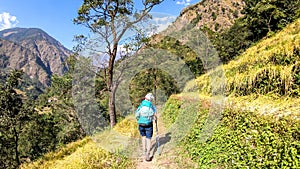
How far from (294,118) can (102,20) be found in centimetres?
1010

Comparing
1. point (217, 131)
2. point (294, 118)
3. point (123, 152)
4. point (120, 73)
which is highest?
point (120, 73)

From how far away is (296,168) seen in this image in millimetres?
3246

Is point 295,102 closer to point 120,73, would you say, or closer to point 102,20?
point 120,73

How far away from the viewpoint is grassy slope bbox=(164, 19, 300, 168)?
12.2ft

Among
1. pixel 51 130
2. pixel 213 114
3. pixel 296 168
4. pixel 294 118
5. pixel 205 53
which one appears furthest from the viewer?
pixel 51 130

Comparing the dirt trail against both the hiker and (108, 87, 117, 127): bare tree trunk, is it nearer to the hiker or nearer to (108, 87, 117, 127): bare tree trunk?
the hiker

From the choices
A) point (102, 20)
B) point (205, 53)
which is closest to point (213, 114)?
point (102, 20)

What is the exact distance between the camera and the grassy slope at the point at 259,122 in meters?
3.71

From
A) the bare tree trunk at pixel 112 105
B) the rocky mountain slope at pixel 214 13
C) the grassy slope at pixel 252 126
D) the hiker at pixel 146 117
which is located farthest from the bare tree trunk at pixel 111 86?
the rocky mountain slope at pixel 214 13

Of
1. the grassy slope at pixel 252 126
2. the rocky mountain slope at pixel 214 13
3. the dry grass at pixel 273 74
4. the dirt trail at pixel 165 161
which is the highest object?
the rocky mountain slope at pixel 214 13

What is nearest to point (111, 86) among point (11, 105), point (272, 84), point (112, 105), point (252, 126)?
point (112, 105)

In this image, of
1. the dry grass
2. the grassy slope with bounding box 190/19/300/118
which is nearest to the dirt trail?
the grassy slope with bounding box 190/19/300/118

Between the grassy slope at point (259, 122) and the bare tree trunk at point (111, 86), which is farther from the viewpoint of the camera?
the bare tree trunk at point (111, 86)

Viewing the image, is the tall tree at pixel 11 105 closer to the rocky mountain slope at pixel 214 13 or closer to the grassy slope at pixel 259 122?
the grassy slope at pixel 259 122
